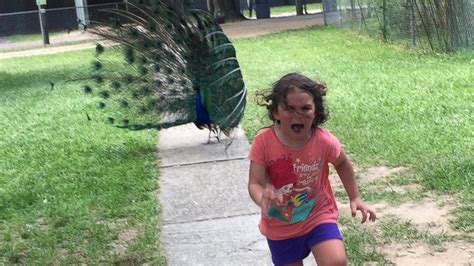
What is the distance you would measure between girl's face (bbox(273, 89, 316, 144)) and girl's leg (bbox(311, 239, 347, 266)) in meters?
0.48

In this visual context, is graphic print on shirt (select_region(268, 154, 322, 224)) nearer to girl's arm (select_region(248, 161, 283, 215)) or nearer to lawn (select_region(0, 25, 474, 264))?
girl's arm (select_region(248, 161, 283, 215))

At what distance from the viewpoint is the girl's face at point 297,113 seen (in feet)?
10.2

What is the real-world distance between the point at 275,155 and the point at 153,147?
487 centimetres

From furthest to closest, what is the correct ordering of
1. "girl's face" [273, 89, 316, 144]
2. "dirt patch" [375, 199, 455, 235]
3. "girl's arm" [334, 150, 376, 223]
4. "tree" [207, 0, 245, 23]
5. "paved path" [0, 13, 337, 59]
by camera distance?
"tree" [207, 0, 245, 23], "paved path" [0, 13, 337, 59], "dirt patch" [375, 199, 455, 235], "girl's arm" [334, 150, 376, 223], "girl's face" [273, 89, 316, 144]

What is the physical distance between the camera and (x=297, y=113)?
3113 mm

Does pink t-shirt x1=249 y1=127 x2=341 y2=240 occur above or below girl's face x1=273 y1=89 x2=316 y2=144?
below

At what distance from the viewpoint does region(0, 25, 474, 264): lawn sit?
4.92 metres

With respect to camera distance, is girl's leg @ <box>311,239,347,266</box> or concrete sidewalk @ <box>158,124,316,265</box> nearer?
girl's leg @ <box>311,239,347,266</box>

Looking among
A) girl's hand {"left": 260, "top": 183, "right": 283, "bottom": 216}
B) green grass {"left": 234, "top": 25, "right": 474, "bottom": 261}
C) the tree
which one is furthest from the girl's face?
the tree

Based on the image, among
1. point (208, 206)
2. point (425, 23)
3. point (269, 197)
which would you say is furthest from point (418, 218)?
point (425, 23)

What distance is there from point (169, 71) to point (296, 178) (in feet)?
14.2

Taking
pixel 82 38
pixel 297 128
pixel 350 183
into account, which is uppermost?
pixel 297 128

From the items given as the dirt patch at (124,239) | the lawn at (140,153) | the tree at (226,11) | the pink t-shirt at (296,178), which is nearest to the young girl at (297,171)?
the pink t-shirt at (296,178)

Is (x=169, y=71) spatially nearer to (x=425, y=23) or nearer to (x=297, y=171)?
(x=297, y=171)
